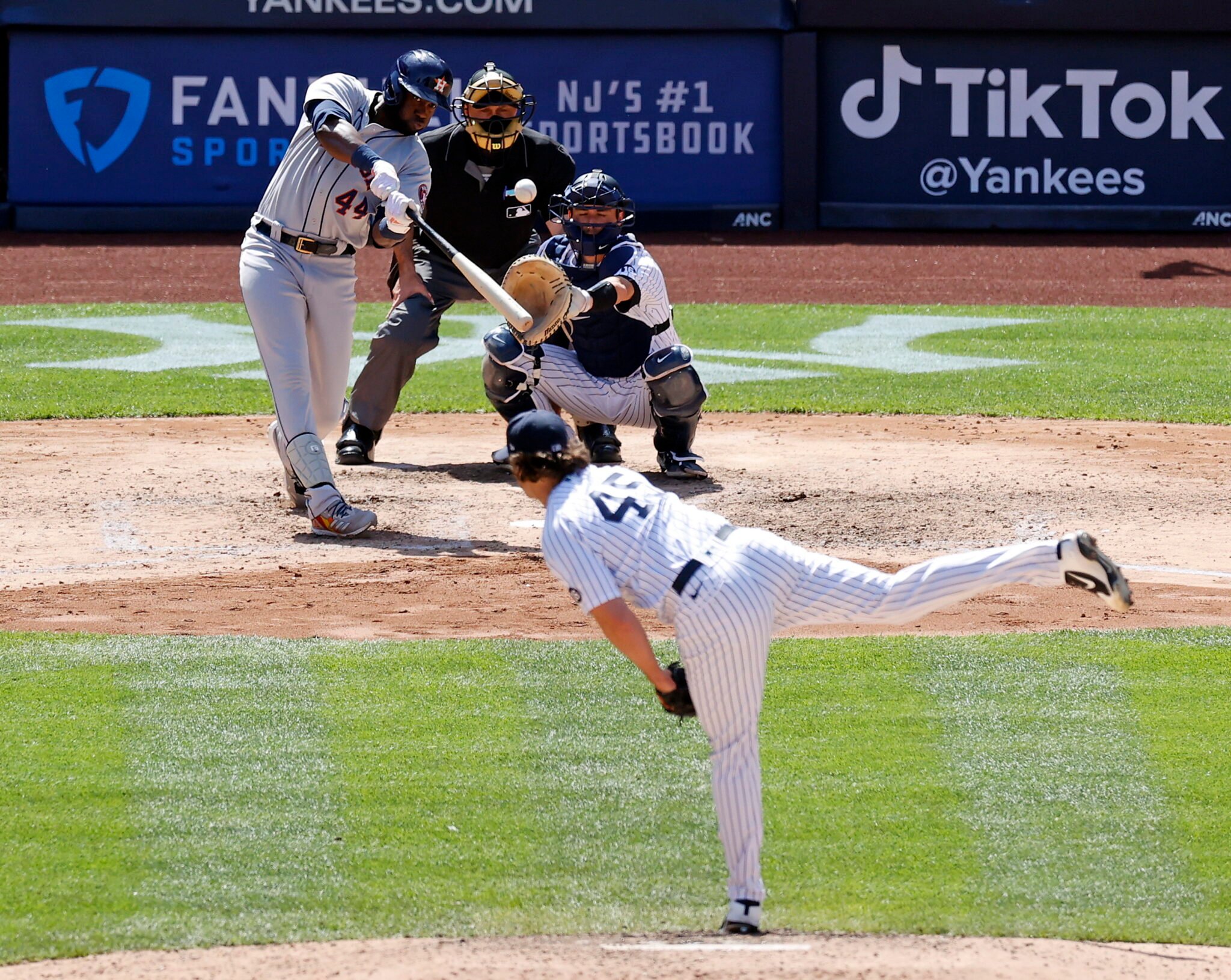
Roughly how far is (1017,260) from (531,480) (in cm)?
1771

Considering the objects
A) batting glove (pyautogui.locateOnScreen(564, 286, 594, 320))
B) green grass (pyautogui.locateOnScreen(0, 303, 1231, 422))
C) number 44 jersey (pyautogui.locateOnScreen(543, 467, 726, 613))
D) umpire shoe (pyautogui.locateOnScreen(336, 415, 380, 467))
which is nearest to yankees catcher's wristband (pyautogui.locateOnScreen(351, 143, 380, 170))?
batting glove (pyautogui.locateOnScreen(564, 286, 594, 320))

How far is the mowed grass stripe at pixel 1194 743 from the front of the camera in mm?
4449

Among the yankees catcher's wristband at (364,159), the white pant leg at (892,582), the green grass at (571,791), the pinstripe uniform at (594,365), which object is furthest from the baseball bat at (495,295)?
the white pant leg at (892,582)

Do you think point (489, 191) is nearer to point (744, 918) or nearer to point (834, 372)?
point (834, 372)

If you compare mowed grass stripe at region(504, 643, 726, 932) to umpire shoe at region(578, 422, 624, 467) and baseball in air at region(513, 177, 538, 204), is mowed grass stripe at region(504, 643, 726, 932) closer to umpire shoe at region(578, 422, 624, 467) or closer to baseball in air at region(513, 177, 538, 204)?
umpire shoe at region(578, 422, 624, 467)

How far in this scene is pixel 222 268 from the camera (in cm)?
2034

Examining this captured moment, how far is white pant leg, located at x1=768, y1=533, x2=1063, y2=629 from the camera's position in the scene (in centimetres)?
431

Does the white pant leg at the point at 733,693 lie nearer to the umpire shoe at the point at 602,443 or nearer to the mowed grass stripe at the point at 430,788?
the mowed grass stripe at the point at 430,788

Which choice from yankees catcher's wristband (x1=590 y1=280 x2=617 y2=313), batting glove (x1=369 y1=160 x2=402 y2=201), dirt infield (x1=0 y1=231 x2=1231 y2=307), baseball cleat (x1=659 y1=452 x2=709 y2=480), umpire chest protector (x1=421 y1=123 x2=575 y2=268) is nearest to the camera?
batting glove (x1=369 y1=160 x2=402 y2=201)

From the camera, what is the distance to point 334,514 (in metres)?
8.43

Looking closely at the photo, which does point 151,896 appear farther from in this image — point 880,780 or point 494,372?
point 494,372

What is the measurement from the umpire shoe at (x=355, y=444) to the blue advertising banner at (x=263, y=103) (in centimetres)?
1186

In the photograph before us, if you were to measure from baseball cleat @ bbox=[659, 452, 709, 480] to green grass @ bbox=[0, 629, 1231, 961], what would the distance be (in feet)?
9.77

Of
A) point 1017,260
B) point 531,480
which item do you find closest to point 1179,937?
point 531,480
